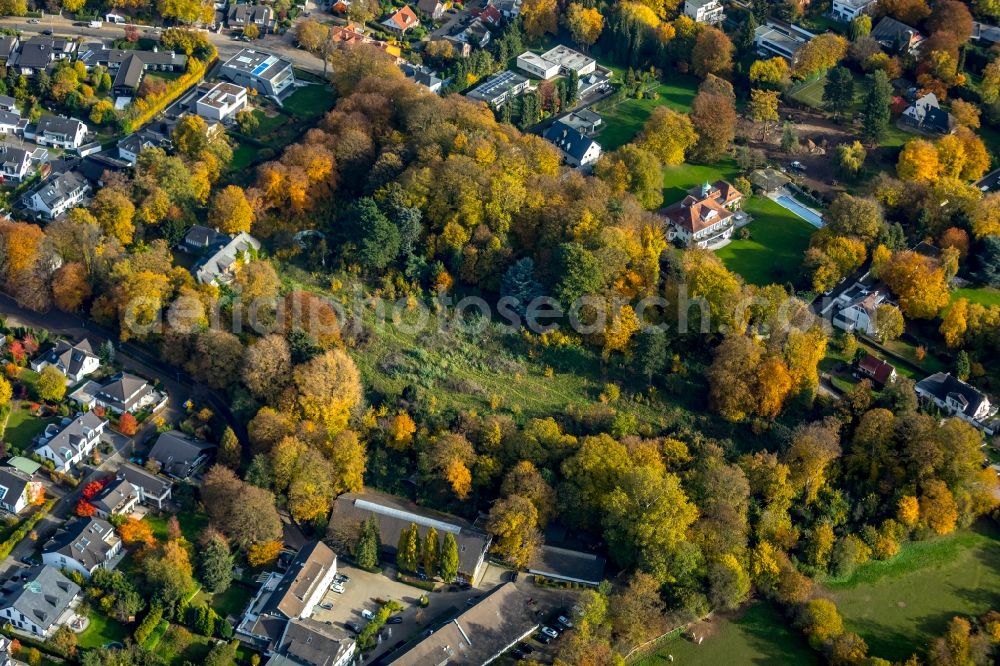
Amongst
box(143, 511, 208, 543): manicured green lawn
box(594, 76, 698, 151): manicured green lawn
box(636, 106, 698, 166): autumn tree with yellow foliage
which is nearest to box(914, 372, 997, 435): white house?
box(636, 106, 698, 166): autumn tree with yellow foliage

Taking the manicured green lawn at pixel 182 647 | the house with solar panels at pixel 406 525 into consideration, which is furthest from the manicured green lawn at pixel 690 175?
the manicured green lawn at pixel 182 647

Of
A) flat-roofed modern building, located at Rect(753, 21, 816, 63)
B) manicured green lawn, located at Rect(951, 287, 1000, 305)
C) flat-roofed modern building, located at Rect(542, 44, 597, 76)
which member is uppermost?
flat-roofed modern building, located at Rect(753, 21, 816, 63)

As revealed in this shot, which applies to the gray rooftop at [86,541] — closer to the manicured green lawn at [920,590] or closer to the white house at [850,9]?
the manicured green lawn at [920,590]

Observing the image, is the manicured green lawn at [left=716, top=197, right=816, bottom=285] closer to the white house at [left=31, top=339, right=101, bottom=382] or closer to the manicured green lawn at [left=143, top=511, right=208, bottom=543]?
the manicured green lawn at [left=143, top=511, right=208, bottom=543]

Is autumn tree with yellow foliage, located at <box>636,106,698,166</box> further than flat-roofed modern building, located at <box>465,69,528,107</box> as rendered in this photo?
No

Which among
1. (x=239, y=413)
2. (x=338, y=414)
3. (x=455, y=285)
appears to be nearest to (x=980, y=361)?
(x=455, y=285)

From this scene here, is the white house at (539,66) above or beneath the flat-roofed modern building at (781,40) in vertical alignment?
beneath
